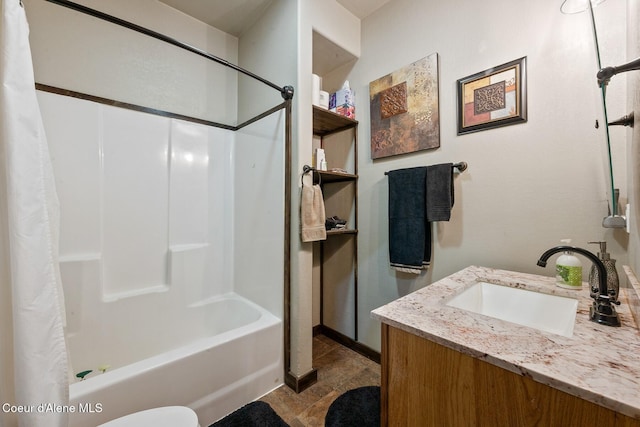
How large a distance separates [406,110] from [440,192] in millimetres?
637

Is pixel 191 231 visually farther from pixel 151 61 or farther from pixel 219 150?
pixel 151 61

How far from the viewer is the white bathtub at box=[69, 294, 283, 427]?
3.27 ft

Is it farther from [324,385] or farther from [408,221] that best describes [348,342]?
[408,221]

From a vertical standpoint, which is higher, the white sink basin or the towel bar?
the towel bar

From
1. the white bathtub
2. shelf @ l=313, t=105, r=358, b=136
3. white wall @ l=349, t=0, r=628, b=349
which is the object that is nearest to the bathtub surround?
the white bathtub

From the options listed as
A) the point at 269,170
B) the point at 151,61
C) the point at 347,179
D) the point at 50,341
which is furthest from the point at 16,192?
the point at 347,179

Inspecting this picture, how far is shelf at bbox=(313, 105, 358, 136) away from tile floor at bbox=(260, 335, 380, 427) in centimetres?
185

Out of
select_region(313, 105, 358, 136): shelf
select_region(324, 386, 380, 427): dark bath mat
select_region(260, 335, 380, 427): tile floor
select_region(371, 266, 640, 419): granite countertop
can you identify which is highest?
select_region(313, 105, 358, 136): shelf

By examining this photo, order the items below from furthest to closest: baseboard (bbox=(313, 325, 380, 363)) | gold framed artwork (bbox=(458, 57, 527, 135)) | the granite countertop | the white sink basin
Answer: baseboard (bbox=(313, 325, 380, 363)) < gold framed artwork (bbox=(458, 57, 527, 135)) < the white sink basin < the granite countertop

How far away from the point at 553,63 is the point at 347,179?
1.33m

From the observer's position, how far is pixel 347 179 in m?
2.07

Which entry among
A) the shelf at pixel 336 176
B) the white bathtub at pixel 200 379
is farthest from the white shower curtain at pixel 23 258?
the shelf at pixel 336 176

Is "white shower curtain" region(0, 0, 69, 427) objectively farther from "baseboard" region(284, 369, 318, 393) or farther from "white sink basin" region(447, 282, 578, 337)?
"white sink basin" region(447, 282, 578, 337)

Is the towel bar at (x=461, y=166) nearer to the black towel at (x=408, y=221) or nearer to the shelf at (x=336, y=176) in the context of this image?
the black towel at (x=408, y=221)
